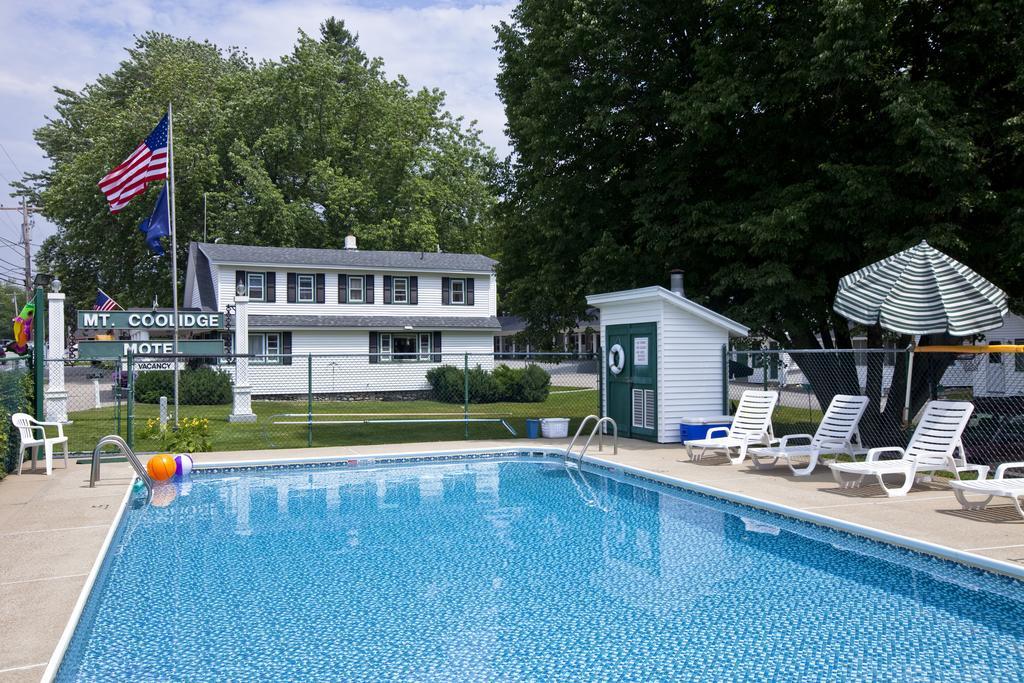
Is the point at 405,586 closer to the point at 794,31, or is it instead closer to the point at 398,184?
the point at 794,31

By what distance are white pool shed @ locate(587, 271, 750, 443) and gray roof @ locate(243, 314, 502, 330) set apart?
1799cm

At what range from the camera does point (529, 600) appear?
702 centimetres

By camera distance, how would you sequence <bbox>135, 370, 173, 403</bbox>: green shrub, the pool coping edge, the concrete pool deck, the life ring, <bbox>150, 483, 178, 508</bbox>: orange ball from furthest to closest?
<bbox>135, 370, 173, 403</bbox>: green shrub < the life ring < <bbox>150, 483, 178, 508</bbox>: orange ball < the concrete pool deck < the pool coping edge

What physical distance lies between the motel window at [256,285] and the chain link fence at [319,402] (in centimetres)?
268

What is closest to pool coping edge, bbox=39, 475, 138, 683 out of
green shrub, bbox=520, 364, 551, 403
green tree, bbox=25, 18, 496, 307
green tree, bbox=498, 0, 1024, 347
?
green tree, bbox=498, 0, 1024, 347

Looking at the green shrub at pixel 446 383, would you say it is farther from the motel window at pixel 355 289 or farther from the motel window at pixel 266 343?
the motel window at pixel 266 343

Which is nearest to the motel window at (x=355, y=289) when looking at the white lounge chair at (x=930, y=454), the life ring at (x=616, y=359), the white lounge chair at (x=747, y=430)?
the life ring at (x=616, y=359)

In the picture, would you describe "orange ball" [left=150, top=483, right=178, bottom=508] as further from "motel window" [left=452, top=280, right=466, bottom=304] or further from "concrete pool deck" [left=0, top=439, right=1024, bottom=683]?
"motel window" [left=452, top=280, right=466, bottom=304]

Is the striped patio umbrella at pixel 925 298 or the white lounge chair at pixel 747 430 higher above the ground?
the striped patio umbrella at pixel 925 298

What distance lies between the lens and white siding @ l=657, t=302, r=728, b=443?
1547 centimetres

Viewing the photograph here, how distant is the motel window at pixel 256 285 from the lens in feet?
105

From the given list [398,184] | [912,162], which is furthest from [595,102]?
[398,184]

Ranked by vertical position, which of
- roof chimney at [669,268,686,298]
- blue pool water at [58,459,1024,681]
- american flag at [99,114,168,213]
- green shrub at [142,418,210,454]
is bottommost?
blue pool water at [58,459,1024,681]

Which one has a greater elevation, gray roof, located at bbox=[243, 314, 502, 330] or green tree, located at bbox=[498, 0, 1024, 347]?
green tree, located at bbox=[498, 0, 1024, 347]
